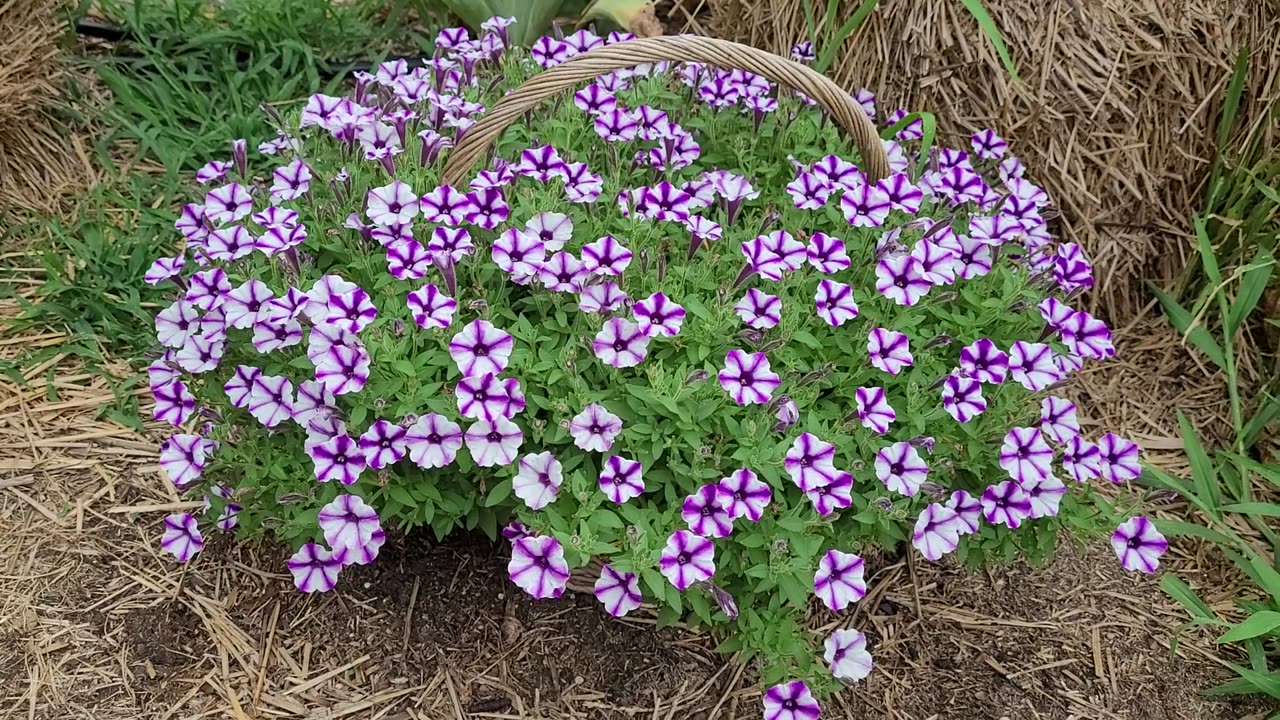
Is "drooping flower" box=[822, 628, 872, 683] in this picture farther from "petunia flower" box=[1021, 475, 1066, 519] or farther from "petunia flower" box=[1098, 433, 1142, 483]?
"petunia flower" box=[1098, 433, 1142, 483]

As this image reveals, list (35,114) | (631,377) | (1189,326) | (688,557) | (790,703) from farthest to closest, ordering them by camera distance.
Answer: (35,114)
(1189,326)
(631,377)
(790,703)
(688,557)

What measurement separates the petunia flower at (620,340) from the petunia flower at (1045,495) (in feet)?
2.37

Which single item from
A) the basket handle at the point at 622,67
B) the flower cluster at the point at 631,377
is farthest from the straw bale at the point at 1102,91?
the basket handle at the point at 622,67

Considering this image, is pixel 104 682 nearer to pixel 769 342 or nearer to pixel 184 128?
pixel 769 342

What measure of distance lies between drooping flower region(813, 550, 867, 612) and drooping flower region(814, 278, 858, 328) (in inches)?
16.6

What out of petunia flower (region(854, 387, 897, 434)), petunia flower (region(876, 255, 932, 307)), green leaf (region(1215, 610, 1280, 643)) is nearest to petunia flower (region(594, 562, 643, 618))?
petunia flower (region(854, 387, 897, 434))

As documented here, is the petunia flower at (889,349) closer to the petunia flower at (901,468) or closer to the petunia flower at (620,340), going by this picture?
the petunia flower at (901,468)

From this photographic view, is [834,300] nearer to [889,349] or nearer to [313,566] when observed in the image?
[889,349]

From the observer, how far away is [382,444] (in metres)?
1.56

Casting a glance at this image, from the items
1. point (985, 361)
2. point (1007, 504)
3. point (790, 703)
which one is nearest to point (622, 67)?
point (985, 361)

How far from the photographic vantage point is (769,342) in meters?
1.66

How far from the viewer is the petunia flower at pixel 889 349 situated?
1692 millimetres

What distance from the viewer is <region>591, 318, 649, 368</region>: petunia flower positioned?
1597 millimetres

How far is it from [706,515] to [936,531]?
1.40ft
